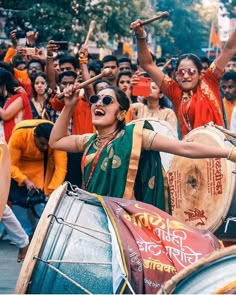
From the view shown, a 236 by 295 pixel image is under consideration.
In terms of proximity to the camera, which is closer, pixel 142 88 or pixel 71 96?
pixel 71 96

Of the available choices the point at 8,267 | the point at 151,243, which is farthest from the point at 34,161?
the point at 151,243

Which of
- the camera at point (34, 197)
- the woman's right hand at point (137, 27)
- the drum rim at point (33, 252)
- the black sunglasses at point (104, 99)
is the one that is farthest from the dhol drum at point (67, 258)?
the camera at point (34, 197)

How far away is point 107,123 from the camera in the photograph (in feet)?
21.0

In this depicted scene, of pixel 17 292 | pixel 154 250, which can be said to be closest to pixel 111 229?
pixel 154 250

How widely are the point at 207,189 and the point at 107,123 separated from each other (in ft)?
4.03

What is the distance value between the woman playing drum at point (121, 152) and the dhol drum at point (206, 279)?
6.16ft

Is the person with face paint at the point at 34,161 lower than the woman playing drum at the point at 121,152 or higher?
lower

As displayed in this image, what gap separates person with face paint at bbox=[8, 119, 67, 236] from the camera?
29.6ft

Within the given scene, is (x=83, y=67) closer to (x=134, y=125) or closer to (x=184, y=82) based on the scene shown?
(x=184, y=82)

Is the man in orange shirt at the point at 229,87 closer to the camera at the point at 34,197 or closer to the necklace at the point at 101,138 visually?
the camera at the point at 34,197

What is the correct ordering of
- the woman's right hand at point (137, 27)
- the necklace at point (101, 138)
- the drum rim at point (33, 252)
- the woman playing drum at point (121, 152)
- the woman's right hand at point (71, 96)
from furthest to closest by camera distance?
the woman's right hand at point (137, 27)
the woman's right hand at point (71, 96)
the necklace at point (101, 138)
the woman playing drum at point (121, 152)
the drum rim at point (33, 252)

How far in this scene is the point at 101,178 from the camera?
20.6ft

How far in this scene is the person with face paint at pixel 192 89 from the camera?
7.87 m

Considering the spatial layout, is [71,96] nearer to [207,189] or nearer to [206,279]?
[207,189]
